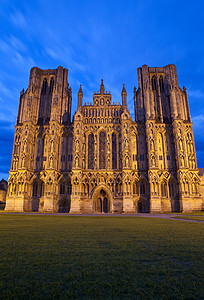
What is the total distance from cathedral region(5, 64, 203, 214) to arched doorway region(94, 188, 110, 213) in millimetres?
215

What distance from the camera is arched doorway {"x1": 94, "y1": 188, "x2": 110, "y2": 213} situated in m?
42.5

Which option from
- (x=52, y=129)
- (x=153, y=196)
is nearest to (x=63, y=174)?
(x=52, y=129)

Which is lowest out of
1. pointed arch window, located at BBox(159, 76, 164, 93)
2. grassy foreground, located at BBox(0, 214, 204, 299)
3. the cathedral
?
grassy foreground, located at BBox(0, 214, 204, 299)

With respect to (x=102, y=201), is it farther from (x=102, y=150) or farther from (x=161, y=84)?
(x=161, y=84)

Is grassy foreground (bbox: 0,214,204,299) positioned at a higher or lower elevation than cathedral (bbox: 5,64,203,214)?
lower

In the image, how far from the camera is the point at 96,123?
46.8 meters

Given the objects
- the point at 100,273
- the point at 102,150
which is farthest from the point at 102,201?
the point at 100,273

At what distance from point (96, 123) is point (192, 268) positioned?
43.5 meters

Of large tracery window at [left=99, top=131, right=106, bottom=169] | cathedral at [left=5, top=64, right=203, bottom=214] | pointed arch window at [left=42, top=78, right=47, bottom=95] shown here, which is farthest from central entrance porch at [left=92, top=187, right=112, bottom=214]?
pointed arch window at [left=42, top=78, right=47, bottom=95]

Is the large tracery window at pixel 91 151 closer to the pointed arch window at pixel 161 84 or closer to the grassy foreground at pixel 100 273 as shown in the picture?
the pointed arch window at pixel 161 84

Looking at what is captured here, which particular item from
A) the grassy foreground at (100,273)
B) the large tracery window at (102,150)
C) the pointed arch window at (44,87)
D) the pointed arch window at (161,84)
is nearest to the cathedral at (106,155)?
the large tracery window at (102,150)

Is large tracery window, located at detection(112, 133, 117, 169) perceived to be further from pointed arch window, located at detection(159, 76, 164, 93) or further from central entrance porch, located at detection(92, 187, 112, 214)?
pointed arch window, located at detection(159, 76, 164, 93)

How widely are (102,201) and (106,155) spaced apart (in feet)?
34.8

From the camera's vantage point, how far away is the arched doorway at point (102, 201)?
42.5 meters
